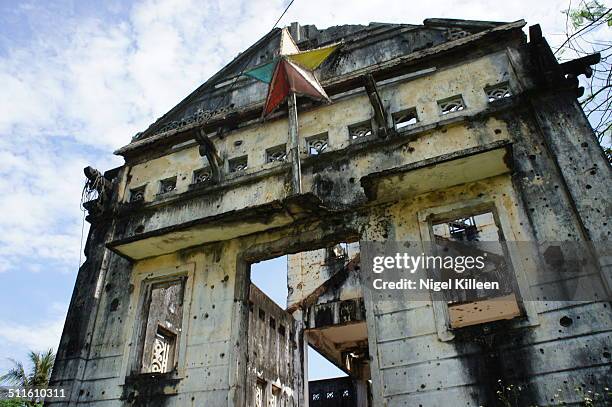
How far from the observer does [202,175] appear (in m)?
10.2

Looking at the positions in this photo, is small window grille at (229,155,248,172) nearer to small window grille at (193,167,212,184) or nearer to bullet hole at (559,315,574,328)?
small window grille at (193,167,212,184)

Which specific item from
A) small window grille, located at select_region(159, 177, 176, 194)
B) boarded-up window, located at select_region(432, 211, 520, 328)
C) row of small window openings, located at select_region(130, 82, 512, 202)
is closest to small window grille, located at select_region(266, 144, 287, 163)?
row of small window openings, located at select_region(130, 82, 512, 202)

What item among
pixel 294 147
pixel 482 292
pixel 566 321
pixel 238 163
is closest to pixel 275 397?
pixel 482 292

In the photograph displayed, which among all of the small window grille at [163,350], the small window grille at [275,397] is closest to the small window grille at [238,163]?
the small window grille at [275,397]

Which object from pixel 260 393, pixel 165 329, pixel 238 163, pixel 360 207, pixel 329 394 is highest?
pixel 238 163

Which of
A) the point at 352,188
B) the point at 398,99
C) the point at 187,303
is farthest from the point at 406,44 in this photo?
the point at 187,303

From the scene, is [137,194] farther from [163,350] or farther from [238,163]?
[163,350]

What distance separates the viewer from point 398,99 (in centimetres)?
899

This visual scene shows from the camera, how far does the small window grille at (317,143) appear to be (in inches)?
364

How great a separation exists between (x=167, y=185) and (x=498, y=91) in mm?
7132

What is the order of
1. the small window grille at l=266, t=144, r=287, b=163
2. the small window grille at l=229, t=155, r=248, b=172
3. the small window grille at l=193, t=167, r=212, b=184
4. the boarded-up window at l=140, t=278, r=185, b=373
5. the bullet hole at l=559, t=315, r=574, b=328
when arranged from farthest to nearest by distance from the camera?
the boarded-up window at l=140, t=278, r=185, b=373
the small window grille at l=193, t=167, r=212, b=184
the small window grille at l=229, t=155, r=248, b=172
the small window grille at l=266, t=144, r=287, b=163
the bullet hole at l=559, t=315, r=574, b=328

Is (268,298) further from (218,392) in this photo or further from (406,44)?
(406,44)

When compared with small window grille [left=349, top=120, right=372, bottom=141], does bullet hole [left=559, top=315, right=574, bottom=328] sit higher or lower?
lower

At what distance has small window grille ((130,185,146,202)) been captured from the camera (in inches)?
416
